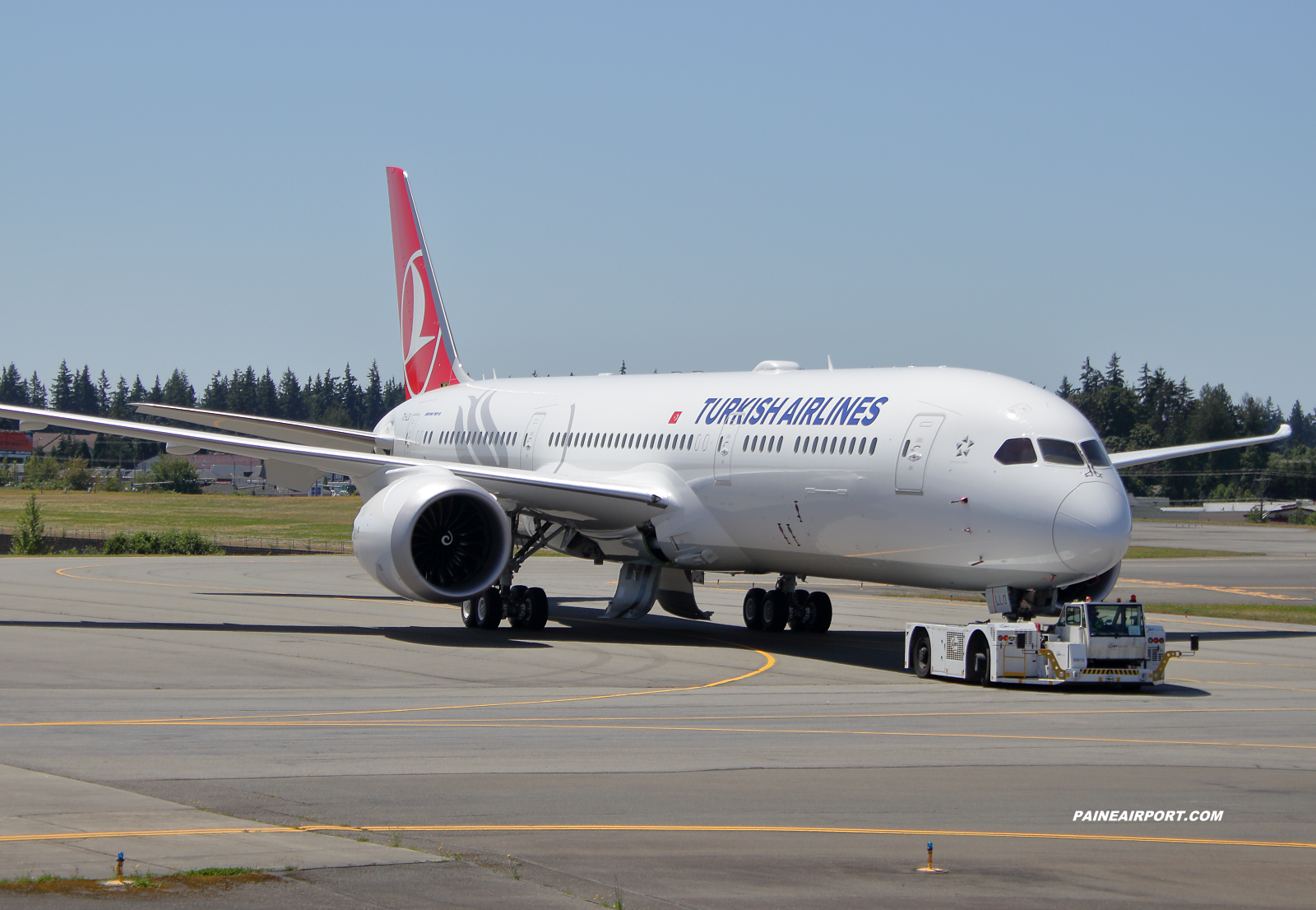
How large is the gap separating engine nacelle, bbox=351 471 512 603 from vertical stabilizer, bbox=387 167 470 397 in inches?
400

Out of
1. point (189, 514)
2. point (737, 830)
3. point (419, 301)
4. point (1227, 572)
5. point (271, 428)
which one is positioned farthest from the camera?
point (189, 514)

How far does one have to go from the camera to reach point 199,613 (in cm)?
3131

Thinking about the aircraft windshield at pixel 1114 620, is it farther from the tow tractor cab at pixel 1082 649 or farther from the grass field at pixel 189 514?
the grass field at pixel 189 514

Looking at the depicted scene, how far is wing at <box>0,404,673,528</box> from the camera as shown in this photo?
26922 millimetres

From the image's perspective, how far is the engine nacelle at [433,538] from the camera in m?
26.0

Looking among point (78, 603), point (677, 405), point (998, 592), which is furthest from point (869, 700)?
point (78, 603)

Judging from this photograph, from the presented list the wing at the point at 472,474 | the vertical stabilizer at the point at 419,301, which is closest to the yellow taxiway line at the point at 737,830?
the wing at the point at 472,474

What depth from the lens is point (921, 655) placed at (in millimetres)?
22156

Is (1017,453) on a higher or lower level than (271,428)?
lower

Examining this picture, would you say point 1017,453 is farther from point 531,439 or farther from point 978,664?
point 531,439

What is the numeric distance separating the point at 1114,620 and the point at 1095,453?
101 inches

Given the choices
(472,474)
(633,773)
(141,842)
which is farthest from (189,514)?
(141,842)

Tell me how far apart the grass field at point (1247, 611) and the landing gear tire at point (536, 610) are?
14162 millimetres

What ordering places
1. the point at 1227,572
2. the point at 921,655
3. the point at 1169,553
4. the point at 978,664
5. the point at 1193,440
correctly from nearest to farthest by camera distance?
the point at 978,664
the point at 921,655
the point at 1227,572
the point at 1169,553
the point at 1193,440
